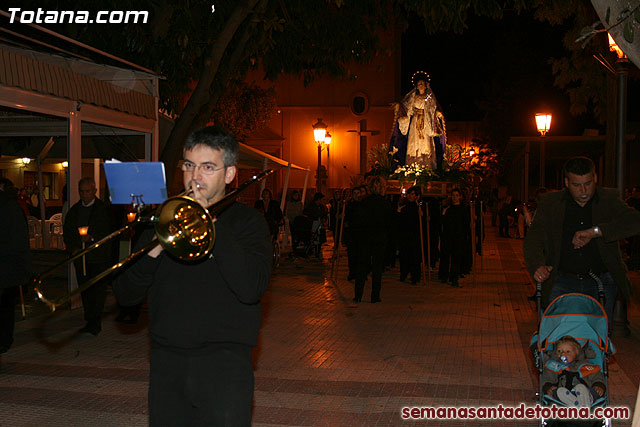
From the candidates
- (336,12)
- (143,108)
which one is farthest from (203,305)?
(336,12)

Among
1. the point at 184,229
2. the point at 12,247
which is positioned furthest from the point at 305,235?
the point at 184,229

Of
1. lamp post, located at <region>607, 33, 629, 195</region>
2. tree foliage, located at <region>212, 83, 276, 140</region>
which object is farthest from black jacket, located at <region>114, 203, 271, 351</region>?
tree foliage, located at <region>212, 83, 276, 140</region>

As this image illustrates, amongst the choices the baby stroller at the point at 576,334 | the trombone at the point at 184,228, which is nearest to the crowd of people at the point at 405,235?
the baby stroller at the point at 576,334

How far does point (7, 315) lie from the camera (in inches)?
291

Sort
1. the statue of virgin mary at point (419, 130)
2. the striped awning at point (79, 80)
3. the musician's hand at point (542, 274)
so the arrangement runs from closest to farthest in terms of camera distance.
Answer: the musician's hand at point (542, 274) < the striped awning at point (79, 80) < the statue of virgin mary at point (419, 130)

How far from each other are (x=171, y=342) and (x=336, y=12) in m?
13.6

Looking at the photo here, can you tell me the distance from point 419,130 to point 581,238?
14681 mm

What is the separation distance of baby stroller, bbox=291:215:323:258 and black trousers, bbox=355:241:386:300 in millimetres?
Answer: 7135

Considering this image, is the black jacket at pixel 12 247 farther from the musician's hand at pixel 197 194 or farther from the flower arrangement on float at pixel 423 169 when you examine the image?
the flower arrangement on float at pixel 423 169

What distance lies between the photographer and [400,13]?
51.0 feet

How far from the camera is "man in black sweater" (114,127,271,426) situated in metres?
2.91

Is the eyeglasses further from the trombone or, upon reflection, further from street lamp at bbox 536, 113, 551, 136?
street lamp at bbox 536, 113, 551, 136

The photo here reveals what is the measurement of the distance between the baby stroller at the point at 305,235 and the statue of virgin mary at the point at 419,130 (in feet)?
10.4

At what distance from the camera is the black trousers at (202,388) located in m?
2.91
